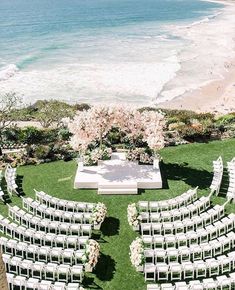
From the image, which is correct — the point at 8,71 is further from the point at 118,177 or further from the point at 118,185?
the point at 118,185

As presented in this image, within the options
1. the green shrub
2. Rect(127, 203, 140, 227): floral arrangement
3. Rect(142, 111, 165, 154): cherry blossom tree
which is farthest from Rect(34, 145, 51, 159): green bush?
Rect(127, 203, 140, 227): floral arrangement

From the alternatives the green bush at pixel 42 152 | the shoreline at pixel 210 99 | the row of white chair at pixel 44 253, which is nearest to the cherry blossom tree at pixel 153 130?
the green bush at pixel 42 152

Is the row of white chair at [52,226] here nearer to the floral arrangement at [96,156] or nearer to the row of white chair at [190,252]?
the row of white chair at [190,252]

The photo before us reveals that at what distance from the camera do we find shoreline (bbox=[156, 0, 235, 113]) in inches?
2042

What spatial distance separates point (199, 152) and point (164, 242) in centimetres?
1208

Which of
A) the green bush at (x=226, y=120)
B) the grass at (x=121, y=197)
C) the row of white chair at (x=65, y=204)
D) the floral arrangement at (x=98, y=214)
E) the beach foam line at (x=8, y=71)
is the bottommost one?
the beach foam line at (x=8, y=71)

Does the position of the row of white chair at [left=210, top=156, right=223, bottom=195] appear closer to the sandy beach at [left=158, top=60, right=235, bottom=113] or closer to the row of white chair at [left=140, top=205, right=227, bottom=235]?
the row of white chair at [left=140, top=205, right=227, bottom=235]

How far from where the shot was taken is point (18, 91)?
61938 millimetres

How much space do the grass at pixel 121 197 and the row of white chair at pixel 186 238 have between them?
47.3 inches

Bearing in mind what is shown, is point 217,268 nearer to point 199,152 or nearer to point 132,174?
point 132,174

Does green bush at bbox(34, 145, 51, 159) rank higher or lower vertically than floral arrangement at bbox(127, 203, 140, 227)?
lower

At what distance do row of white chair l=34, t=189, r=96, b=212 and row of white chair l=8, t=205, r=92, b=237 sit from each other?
171 centimetres

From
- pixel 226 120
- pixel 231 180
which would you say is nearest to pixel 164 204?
pixel 231 180

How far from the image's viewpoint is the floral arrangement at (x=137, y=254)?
62.8 ft
